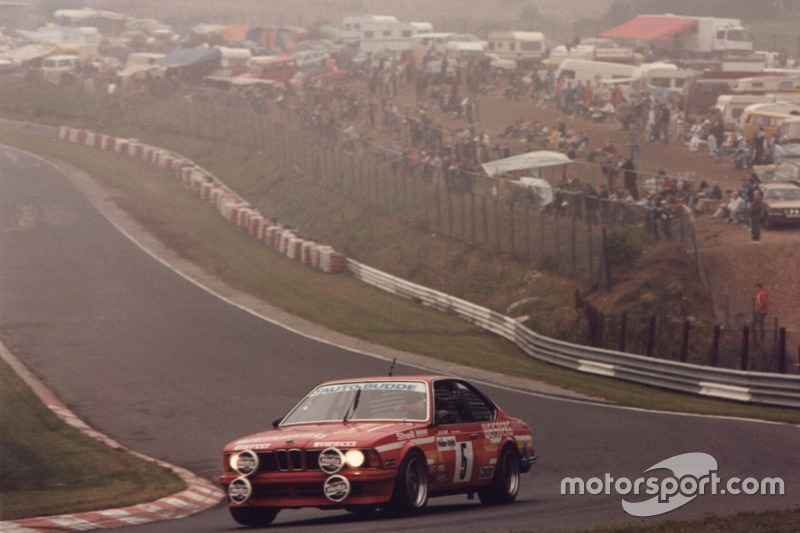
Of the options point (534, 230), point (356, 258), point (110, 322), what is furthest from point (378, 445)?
point (356, 258)

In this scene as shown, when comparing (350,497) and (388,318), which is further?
(388,318)

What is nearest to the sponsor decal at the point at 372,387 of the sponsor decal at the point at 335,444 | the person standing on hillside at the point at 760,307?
the sponsor decal at the point at 335,444

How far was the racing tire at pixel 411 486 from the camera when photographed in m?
9.37

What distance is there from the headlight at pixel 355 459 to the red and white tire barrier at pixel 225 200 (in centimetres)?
2707

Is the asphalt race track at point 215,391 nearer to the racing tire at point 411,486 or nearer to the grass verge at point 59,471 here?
the racing tire at point 411,486

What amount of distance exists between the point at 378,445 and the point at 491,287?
2408 centimetres

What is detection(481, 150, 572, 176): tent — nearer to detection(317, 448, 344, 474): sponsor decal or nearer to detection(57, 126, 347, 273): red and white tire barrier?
detection(57, 126, 347, 273): red and white tire barrier

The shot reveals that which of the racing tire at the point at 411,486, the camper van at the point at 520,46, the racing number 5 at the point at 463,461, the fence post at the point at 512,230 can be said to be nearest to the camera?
the racing tire at the point at 411,486

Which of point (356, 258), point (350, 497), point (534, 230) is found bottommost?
point (356, 258)

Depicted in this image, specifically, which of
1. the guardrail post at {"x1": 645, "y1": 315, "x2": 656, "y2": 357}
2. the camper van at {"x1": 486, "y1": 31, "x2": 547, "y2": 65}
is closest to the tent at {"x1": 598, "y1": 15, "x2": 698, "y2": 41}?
the camper van at {"x1": 486, "y1": 31, "x2": 547, "y2": 65}

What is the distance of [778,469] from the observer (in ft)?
42.1

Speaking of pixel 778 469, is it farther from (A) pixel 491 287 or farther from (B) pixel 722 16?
(B) pixel 722 16

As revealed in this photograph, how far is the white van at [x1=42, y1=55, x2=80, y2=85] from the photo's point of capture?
63875 millimetres

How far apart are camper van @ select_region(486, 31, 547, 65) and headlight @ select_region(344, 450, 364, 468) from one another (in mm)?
51727
